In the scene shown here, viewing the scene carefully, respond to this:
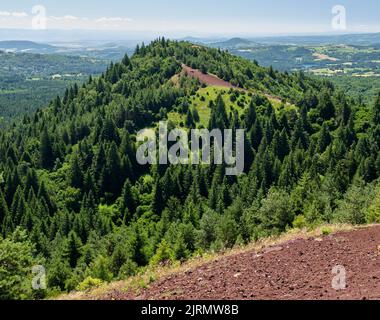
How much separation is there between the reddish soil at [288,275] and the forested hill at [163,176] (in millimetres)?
30329

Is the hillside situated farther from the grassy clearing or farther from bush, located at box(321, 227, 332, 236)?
the grassy clearing

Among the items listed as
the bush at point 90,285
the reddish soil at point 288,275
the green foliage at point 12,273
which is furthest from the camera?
the green foliage at point 12,273

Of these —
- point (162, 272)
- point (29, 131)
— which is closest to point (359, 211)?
point (162, 272)

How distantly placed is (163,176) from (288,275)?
10852 centimetres

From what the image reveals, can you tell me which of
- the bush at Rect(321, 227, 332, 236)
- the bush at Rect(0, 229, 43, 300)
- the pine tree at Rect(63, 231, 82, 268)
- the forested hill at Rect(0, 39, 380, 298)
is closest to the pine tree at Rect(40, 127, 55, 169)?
the forested hill at Rect(0, 39, 380, 298)

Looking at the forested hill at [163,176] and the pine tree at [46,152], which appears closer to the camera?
the forested hill at [163,176]

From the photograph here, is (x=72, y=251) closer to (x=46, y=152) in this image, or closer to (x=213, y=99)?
(x=46, y=152)

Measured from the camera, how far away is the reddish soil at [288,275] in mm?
18984


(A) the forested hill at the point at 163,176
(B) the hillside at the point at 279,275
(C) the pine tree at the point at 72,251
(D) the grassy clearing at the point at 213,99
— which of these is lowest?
(C) the pine tree at the point at 72,251

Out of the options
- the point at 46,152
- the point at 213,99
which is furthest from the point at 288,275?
the point at 213,99

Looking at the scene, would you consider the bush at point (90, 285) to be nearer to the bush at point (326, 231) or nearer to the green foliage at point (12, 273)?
the green foliage at point (12, 273)

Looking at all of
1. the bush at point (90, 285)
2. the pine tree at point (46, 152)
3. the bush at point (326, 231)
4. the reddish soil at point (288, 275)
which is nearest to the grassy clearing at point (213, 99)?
the pine tree at point (46, 152)

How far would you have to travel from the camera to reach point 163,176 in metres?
129

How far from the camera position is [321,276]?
20484mm
